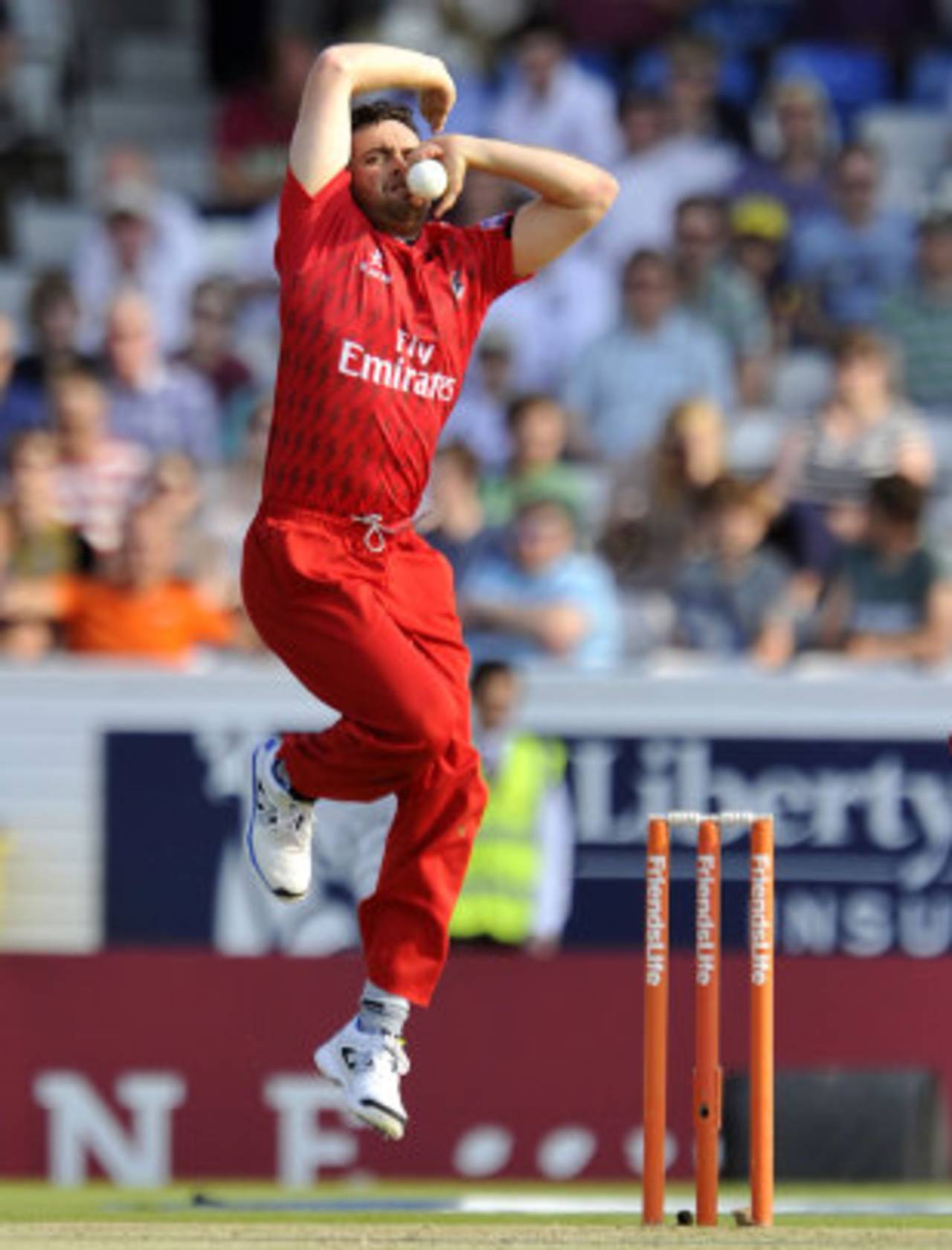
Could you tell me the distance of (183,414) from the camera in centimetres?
1439

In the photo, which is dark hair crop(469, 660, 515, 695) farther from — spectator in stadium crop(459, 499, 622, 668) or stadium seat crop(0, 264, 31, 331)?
stadium seat crop(0, 264, 31, 331)

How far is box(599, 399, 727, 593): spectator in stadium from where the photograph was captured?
1320 centimetres

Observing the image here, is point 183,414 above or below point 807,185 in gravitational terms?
below

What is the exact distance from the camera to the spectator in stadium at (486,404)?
1416cm

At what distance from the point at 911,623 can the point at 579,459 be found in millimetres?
1781

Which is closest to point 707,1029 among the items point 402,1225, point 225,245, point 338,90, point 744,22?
point 402,1225

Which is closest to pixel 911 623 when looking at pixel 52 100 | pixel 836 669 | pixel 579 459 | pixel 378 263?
pixel 836 669

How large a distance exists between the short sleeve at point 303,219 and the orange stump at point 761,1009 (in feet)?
5.64

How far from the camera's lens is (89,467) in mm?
14000

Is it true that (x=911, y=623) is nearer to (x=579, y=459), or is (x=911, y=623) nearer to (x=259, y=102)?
(x=579, y=459)

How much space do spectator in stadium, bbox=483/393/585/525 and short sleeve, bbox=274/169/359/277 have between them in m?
5.40

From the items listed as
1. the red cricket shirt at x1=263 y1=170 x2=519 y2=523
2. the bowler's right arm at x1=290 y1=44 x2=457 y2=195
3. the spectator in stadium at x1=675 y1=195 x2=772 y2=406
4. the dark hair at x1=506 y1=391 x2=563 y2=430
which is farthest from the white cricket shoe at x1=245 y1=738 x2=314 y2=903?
the spectator in stadium at x1=675 y1=195 x2=772 y2=406

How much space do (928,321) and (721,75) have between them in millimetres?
2262

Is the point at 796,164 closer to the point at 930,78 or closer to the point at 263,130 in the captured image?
the point at 930,78
